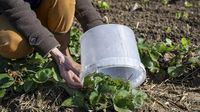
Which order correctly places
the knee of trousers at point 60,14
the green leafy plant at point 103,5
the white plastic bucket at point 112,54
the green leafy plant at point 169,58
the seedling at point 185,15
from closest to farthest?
the white plastic bucket at point 112,54 → the knee of trousers at point 60,14 → the green leafy plant at point 169,58 → the seedling at point 185,15 → the green leafy plant at point 103,5

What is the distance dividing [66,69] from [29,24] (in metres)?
0.26

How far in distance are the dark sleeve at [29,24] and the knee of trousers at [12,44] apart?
0.10 metres

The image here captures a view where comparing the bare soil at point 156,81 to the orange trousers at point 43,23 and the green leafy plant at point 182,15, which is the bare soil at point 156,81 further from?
the orange trousers at point 43,23

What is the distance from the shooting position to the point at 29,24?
2338 millimetres

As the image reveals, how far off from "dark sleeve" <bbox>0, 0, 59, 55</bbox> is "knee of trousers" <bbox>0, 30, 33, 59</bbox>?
0.10 m

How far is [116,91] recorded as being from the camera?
2.33m

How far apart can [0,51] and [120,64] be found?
0.63 m

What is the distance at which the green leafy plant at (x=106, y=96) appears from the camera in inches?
91.4

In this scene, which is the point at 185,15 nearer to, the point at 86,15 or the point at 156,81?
the point at 156,81

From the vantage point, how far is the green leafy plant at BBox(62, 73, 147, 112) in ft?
7.61

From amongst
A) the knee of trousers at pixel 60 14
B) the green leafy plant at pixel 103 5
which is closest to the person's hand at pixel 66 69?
the knee of trousers at pixel 60 14

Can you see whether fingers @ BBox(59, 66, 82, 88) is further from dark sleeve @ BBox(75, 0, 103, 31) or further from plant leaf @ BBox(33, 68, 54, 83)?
dark sleeve @ BBox(75, 0, 103, 31)

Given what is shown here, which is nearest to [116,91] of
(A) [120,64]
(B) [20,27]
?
(A) [120,64]

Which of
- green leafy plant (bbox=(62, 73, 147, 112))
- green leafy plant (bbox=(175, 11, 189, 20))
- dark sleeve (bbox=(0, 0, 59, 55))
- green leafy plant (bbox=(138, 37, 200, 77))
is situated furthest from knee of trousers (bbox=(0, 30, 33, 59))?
green leafy plant (bbox=(175, 11, 189, 20))
